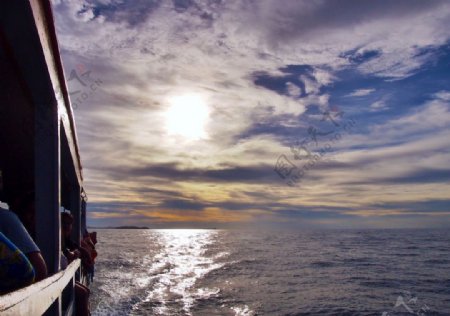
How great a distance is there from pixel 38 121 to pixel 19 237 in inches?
48.0

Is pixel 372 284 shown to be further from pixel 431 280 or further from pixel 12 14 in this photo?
pixel 12 14

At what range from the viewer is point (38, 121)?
138 inches

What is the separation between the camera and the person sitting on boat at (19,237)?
8.56 ft

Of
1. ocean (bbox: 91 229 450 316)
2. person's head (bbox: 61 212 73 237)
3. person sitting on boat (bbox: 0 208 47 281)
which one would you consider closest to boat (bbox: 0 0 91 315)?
person sitting on boat (bbox: 0 208 47 281)

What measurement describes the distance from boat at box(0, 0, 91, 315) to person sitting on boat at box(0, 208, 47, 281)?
117mm

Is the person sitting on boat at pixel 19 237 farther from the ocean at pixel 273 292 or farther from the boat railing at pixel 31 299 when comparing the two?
the ocean at pixel 273 292

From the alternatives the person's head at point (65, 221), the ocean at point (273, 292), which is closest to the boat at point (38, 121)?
the person's head at point (65, 221)

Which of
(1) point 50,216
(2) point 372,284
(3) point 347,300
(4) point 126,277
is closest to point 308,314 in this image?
(3) point 347,300

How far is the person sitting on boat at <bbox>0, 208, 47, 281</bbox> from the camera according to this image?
261 cm
